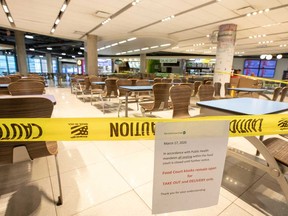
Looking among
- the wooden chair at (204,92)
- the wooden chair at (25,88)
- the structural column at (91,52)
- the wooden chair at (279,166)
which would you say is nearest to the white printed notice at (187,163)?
the wooden chair at (279,166)

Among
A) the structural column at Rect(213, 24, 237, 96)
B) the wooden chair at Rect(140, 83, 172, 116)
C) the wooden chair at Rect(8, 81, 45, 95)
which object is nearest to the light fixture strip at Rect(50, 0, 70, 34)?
the wooden chair at Rect(8, 81, 45, 95)

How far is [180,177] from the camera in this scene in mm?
992

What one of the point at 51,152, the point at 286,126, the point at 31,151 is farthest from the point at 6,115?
the point at 286,126

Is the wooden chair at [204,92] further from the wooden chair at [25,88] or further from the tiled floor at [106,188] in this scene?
the wooden chair at [25,88]

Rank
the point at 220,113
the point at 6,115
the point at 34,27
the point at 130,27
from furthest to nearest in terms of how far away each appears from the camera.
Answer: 1. the point at 34,27
2. the point at 130,27
3. the point at 220,113
4. the point at 6,115

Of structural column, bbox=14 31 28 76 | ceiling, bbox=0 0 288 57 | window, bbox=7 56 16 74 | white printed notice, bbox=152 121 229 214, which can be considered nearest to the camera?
white printed notice, bbox=152 121 229 214

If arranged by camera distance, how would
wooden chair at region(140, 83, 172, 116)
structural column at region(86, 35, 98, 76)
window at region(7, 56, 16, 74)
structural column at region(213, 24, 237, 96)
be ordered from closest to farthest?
wooden chair at region(140, 83, 172, 116) < structural column at region(213, 24, 237, 96) < structural column at region(86, 35, 98, 76) < window at region(7, 56, 16, 74)

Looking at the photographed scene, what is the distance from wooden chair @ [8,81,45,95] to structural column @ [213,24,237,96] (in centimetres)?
685

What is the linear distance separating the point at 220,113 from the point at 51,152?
63.8 inches

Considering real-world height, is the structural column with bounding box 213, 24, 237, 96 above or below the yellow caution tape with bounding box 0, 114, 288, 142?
above

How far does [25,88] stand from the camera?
8.74 ft

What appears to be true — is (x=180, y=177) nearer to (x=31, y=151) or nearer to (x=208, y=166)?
(x=208, y=166)

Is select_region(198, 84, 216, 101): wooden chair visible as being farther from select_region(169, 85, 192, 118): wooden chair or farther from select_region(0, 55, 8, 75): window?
select_region(0, 55, 8, 75): window

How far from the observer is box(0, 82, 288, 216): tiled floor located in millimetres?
1451
